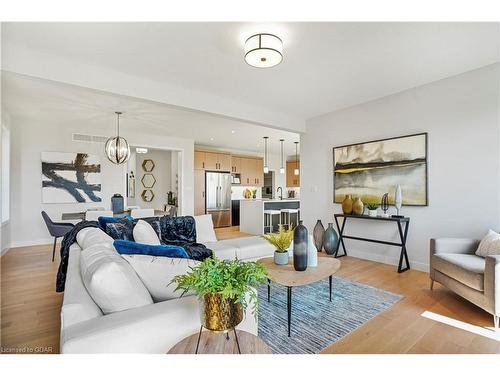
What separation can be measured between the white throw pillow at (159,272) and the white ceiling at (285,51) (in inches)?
75.3

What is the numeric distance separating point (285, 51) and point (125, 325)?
2.61 m

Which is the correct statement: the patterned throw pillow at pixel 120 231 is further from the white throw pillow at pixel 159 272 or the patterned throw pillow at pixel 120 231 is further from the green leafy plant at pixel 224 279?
the green leafy plant at pixel 224 279

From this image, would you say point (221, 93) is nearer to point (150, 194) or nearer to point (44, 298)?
point (44, 298)

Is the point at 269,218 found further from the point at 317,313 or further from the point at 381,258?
the point at 317,313

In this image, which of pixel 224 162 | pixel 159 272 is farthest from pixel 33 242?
pixel 159 272

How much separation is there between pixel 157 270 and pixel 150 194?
7.63 metres

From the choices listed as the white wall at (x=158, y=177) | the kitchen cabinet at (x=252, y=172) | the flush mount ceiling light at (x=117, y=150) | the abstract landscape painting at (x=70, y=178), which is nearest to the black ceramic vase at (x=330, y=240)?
the flush mount ceiling light at (x=117, y=150)

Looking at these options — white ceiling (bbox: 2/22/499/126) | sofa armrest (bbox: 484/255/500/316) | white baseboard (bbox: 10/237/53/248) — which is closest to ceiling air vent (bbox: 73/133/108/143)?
white baseboard (bbox: 10/237/53/248)

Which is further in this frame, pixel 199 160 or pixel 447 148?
pixel 199 160

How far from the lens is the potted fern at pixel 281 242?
2.38 metres

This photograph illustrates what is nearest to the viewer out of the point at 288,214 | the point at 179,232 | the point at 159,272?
the point at 159,272

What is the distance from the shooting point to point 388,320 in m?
2.22

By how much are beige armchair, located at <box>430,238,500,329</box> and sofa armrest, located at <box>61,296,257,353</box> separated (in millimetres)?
2328

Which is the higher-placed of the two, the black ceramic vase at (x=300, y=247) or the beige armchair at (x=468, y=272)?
the black ceramic vase at (x=300, y=247)
